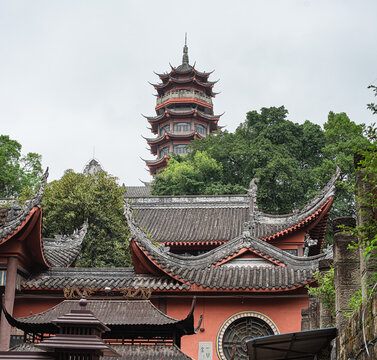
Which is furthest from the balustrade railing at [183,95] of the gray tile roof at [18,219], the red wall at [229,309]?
the gray tile roof at [18,219]

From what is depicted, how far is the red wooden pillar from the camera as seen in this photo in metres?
13.5

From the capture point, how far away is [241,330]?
47.5 feet

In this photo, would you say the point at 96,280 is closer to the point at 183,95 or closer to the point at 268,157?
the point at 268,157

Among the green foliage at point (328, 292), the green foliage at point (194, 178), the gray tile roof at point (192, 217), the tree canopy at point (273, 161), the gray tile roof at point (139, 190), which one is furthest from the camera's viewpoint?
the gray tile roof at point (139, 190)

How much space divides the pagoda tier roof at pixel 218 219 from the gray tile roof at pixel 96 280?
575 centimetres

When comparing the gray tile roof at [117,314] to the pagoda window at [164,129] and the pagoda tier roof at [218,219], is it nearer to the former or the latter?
the pagoda tier roof at [218,219]

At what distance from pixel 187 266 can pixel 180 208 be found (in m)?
11.0

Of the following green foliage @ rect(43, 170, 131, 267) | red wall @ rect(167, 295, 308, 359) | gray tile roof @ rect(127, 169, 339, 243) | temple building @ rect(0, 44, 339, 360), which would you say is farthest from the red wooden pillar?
gray tile roof @ rect(127, 169, 339, 243)

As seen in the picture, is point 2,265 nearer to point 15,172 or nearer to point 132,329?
point 132,329

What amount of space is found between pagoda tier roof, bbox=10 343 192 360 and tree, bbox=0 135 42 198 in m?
22.0

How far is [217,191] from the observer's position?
102 feet

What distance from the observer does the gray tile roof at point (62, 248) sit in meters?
16.7

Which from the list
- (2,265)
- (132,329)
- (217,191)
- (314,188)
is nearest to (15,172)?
(217,191)

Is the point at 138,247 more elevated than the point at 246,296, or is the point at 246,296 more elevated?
the point at 138,247
